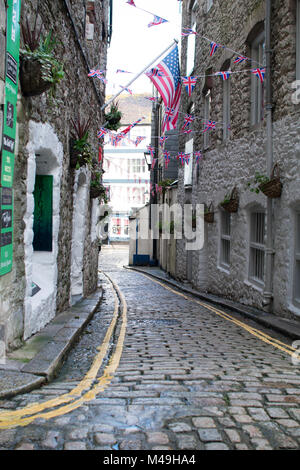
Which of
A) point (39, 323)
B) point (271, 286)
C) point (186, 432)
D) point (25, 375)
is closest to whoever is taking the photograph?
point (186, 432)

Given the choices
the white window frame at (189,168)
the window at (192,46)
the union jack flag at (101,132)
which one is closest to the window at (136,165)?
the window at (192,46)

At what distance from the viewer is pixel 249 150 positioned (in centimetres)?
916

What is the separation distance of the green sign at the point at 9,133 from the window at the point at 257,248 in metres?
5.82

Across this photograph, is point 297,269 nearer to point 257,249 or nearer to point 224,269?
point 257,249

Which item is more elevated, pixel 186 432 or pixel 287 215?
pixel 287 215

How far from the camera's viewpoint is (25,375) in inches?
149

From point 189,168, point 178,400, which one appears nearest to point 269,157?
point 178,400

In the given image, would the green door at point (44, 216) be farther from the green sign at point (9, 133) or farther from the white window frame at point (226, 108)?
the white window frame at point (226, 108)

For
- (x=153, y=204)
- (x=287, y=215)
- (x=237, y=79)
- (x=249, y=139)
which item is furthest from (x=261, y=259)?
(x=153, y=204)

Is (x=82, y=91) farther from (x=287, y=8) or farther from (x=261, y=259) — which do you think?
(x=261, y=259)

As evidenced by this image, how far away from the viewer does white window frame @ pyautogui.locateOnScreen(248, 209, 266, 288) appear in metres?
8.92

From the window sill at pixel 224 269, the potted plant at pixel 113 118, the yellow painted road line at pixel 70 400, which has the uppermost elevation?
the potted plant at pixel 113 118

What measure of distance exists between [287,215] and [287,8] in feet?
11.6

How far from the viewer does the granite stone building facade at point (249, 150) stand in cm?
734
